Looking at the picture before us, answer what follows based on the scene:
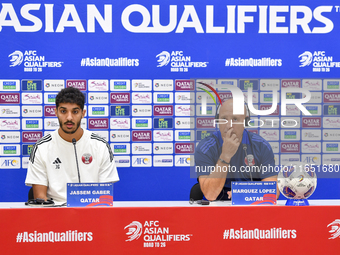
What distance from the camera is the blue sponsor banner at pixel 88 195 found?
1277 millimetres

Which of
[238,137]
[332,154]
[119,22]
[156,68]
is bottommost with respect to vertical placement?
[332,154]

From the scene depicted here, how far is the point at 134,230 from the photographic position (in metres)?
1.24

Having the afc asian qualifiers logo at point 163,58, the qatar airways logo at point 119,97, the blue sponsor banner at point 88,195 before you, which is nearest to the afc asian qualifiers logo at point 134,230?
the blue sponsor banner at point 88,195

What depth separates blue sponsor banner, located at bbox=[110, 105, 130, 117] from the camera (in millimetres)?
2506

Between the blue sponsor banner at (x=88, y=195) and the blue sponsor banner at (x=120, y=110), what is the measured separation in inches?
49.3

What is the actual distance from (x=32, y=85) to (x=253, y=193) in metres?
2.02

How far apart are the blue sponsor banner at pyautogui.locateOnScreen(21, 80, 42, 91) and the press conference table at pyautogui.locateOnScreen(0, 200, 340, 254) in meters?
1.54

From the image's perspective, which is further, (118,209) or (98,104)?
(98,104)

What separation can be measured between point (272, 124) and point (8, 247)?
1836 millimetres

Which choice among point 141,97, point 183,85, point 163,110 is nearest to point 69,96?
point 141,97

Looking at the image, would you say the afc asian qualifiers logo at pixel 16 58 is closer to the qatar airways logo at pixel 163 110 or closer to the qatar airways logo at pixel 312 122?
the qatar airways logo at pixel 163 110

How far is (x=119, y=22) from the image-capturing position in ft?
8.00

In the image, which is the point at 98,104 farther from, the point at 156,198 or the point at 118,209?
the point at 118,209

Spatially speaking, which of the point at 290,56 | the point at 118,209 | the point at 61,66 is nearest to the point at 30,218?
the point at 118,209
